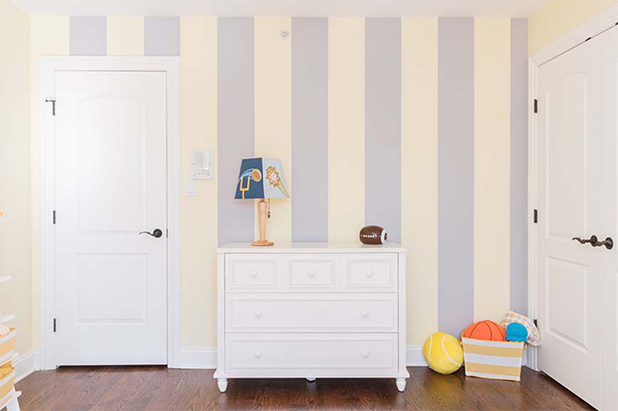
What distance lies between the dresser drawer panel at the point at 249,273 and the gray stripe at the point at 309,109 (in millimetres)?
488

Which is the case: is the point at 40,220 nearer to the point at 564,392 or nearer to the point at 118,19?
the point at 118,19

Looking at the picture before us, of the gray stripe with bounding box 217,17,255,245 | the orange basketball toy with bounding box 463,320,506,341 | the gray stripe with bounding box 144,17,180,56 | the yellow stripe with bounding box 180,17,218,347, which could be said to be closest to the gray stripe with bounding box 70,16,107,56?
the gray stripe with bounding box 144,17,180,56

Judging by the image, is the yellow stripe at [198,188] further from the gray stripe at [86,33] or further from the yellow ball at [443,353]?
the yellow ball at [443,353]

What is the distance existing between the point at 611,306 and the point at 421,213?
1.25m

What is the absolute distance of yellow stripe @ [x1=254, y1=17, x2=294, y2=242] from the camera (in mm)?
3158

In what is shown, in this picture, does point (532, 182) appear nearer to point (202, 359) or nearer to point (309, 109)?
point (309, 109)

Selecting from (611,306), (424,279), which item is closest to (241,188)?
(424,279)

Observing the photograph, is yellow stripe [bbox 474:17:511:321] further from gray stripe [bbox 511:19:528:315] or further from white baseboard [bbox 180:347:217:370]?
white baseboard [bbox 180:347:217:370]

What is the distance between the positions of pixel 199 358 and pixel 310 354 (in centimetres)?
90

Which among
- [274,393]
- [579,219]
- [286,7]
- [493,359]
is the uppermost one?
[286,7]

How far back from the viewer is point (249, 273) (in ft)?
8.93

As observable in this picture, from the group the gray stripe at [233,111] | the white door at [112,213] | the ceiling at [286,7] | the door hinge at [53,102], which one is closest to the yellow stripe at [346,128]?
the ceiling at [286,7]

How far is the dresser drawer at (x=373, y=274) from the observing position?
2713mm

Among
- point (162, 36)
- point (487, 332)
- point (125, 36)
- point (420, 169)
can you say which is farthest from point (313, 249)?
point (125, 36)
